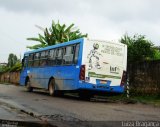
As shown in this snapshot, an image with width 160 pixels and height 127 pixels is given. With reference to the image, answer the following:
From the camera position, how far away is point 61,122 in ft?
30.2

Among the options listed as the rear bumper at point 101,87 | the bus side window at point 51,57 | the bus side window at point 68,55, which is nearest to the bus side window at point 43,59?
the bus side window at point 51,57

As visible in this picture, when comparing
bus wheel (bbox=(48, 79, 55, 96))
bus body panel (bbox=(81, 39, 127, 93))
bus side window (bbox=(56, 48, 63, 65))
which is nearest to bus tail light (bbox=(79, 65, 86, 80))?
bus body panel (bbox=(81, 39, 127, 93))

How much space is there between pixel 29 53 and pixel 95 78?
30.7 ft

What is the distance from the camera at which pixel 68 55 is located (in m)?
19.8

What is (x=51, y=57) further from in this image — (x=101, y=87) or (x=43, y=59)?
(x=101, y=87)

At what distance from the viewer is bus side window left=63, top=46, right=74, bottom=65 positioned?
63.5 ft

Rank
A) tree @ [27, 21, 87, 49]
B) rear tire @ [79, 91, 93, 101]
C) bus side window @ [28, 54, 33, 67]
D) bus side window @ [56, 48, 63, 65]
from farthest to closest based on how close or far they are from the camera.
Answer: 1. tree @ [27, 21, 87, 49]
2. bus side window @ [28, 54, 33, 67]
3. bus side window @ [56, 48, 63, 65]
4. rear tire @ [79, 91, 93, 101]

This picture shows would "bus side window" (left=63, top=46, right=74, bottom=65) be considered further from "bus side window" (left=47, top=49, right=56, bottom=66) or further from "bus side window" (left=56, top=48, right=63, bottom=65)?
"bus side window" (left=47, top=49, right=56, bottom=66)

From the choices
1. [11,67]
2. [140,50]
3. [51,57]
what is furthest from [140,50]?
[11,67]

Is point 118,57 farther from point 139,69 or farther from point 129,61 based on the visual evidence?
point 129,61

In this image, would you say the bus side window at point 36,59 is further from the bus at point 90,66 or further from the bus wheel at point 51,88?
the bus at point 90,66

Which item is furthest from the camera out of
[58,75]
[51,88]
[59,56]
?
[51,88]

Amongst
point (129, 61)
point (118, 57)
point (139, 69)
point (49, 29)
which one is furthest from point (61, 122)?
point (49, 29)

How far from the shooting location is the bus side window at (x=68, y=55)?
19.4 m
